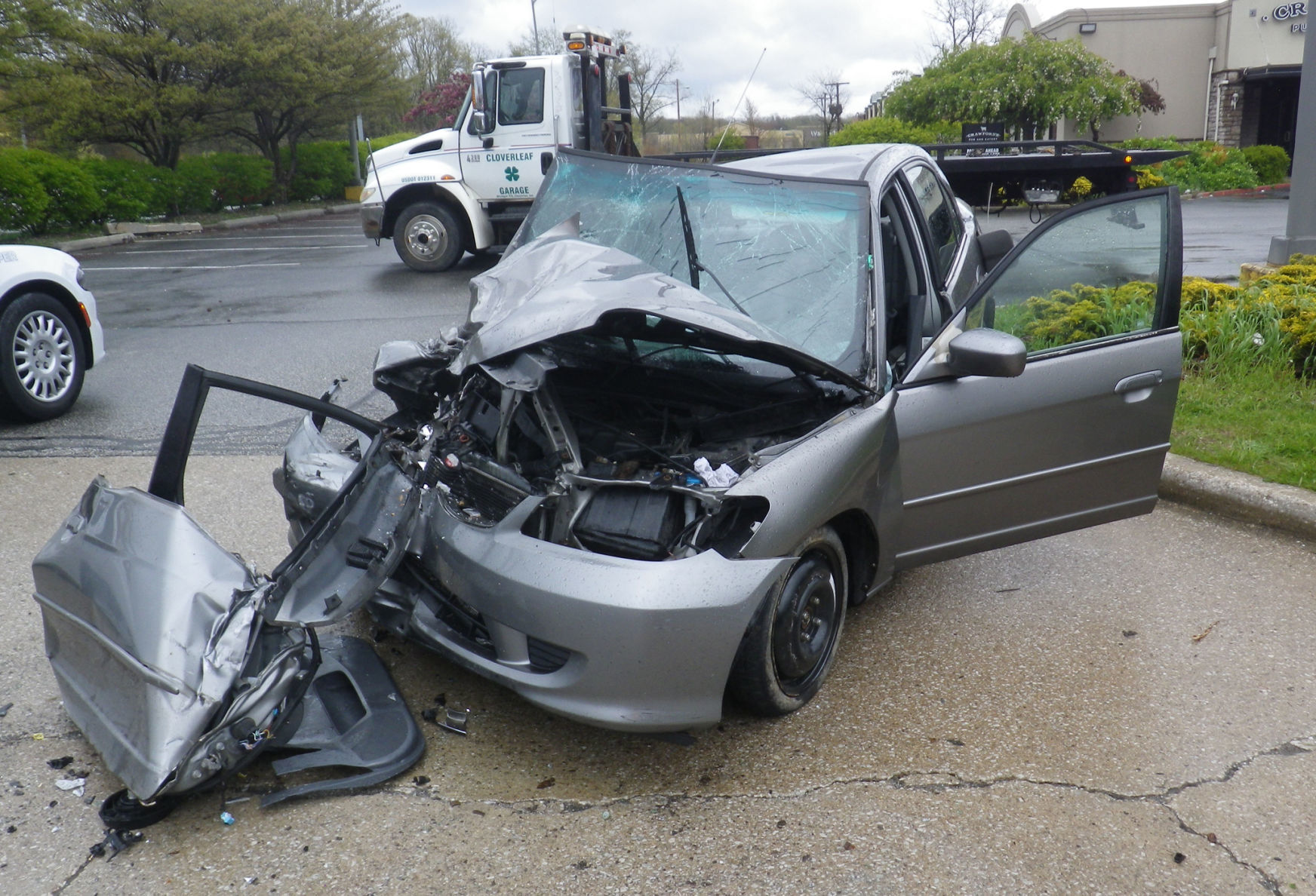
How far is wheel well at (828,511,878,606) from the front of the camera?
348 cm

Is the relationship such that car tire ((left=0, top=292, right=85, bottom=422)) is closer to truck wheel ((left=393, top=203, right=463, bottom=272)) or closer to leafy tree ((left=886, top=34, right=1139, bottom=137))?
truck wheel ((left=393, top=203, right=463, bottom=272))

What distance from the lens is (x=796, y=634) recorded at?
10.5ft

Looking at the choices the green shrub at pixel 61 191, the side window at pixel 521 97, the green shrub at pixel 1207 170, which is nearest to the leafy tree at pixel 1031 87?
the green shrub at pixel 1207 170

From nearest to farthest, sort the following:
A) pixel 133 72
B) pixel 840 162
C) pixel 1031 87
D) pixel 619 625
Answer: pixel 619 625, pixel 840 162, pixel 133 72, pixel 1031 87

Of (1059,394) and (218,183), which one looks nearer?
(1059,394)

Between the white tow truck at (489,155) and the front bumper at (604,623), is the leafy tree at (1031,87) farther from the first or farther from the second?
the front bumper at (604,623)

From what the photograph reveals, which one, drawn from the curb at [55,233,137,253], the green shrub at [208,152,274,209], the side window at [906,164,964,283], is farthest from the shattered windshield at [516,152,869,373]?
the green shrub at [208,152,274,209]

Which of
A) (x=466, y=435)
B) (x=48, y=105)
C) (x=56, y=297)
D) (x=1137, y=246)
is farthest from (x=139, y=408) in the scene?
(x=48, y=105)

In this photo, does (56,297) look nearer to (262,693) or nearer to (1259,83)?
(262,693)

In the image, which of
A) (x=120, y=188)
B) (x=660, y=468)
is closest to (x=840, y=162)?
(x=660, y=468)

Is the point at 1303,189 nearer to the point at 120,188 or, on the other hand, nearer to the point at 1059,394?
the point at 1059,394

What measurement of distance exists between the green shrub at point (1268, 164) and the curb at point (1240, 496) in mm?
24140

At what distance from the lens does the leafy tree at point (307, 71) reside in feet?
79.7

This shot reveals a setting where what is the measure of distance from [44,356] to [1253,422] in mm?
7328
